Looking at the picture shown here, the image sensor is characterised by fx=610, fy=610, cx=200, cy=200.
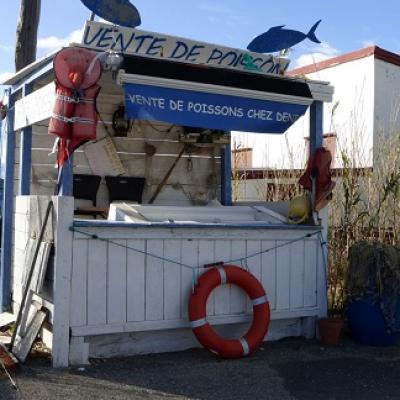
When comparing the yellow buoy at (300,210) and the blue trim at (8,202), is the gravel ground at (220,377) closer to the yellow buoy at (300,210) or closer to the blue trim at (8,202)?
the yellow buoy at (300,210)

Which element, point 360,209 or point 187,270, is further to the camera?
point 360,209

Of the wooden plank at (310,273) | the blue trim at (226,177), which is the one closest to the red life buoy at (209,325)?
the wooden plank at (310,273)

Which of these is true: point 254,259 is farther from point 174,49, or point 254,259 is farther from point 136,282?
point 174,49

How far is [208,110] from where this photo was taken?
19.3 feet

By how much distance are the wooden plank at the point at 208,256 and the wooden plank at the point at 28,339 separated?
1.48 m

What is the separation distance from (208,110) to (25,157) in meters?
2.14

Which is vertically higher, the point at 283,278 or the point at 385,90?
the point at 385,90

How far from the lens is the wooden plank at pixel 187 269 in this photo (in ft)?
18.8

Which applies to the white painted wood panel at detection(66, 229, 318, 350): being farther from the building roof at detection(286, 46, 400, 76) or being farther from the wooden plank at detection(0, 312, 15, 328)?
the building roof at detection(286, 46, 400, 76)

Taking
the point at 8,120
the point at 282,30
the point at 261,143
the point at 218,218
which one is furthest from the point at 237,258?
the point at 261,143

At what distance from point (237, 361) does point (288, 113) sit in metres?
2.57

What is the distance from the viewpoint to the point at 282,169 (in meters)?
9.35

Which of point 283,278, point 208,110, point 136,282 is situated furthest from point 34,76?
point 283,278

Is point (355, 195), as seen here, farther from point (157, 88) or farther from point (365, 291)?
point (157, 88)
